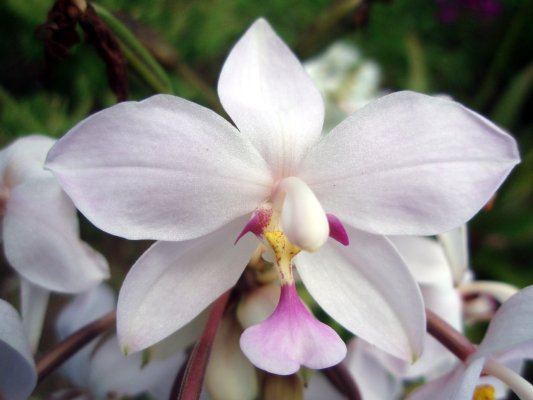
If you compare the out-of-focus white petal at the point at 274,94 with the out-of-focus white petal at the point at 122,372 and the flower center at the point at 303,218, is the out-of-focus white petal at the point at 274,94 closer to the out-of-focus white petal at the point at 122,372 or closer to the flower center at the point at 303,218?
the flower center at the point at 303,218

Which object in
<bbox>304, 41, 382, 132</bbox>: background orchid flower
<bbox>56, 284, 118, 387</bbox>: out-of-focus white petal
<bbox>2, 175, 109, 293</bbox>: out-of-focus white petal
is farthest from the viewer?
<bbox>304, 41, 382, 132</bbox>: background orchid flower

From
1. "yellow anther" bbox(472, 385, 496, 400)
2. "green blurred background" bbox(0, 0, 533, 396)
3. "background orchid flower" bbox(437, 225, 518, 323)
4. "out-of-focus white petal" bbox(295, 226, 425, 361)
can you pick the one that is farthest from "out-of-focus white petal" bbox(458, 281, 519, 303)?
"green blurred background" bbox(0, 0, 533, 396)

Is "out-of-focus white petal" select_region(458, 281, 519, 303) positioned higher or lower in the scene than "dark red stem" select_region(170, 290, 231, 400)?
lower

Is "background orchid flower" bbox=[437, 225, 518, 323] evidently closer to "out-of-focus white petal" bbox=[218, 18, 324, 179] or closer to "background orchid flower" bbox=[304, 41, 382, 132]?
"out-of-focus white petal" bbox=[218, 18, 324, 179]

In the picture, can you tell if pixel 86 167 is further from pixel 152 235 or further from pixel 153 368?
pixel 153 368

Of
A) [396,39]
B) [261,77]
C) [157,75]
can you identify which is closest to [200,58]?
[396,39]
